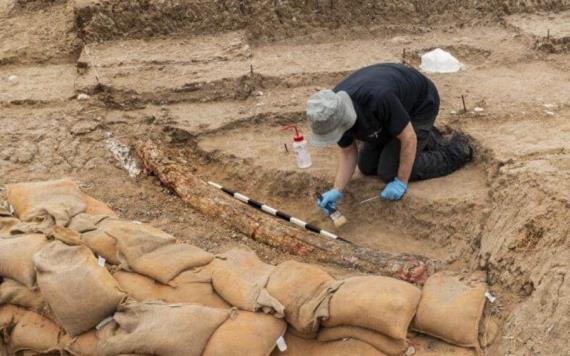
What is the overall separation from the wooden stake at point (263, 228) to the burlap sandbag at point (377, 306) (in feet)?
2.05

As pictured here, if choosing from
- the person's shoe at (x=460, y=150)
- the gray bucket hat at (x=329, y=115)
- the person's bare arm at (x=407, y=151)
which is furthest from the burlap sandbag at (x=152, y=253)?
the person's shoe at (x=460, y=150)

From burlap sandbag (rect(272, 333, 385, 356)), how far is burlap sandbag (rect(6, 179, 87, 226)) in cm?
161

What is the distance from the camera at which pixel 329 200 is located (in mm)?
4391

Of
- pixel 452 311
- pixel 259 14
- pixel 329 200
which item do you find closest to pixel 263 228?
pixel 329 200

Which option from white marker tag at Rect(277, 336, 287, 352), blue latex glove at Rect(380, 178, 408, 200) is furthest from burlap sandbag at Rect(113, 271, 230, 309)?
blue latex glove at Rect(380, 178, 408, 200)

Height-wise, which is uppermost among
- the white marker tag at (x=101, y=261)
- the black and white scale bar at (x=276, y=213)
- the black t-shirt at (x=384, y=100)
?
the black t-shirt at (x=384, y=100)

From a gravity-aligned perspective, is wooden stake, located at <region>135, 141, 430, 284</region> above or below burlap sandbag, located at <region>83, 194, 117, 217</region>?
below

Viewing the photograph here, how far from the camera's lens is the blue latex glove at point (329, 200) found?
14.4 feet

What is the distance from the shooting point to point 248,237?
14.8 feet

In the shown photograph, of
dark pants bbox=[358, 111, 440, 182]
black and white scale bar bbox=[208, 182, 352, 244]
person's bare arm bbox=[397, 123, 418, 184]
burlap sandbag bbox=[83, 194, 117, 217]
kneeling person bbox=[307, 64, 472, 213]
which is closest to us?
kneeling person bbox=[307, 64, 472, 213]

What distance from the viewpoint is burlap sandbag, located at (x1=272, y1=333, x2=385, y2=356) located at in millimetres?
3160

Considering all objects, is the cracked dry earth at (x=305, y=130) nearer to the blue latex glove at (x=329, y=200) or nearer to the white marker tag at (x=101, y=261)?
the blue latex glove at (x=329, y=200)

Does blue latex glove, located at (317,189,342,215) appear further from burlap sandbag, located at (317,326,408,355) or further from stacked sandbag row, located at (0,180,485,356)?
burlap sandbag, located at (317,326,408,355)

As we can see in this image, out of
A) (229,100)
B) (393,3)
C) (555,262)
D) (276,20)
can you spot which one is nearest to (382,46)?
(393,3)
